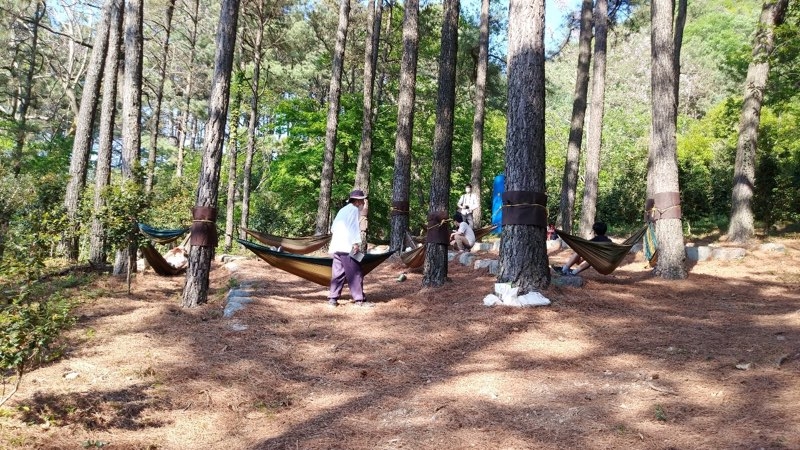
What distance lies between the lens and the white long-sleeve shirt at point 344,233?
19.9 feet

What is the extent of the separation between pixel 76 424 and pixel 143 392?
0.53 m

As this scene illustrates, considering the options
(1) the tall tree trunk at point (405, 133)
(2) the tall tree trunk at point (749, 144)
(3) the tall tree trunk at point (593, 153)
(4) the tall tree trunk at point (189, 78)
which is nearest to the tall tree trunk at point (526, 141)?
(1) the tall tree trunk at point (405, 133)

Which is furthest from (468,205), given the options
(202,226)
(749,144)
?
(202,226)

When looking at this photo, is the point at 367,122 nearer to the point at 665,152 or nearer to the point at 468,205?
the point at 468,205

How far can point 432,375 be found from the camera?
3.84 meters

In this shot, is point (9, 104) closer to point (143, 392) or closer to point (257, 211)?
point (257, 211)

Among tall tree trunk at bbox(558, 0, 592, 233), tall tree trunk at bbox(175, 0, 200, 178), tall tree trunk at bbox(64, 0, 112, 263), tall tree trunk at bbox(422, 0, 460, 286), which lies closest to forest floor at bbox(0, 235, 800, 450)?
tall tree trunk at bbox(422, 0, 460, 286)

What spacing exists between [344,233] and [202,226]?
149 centimetres

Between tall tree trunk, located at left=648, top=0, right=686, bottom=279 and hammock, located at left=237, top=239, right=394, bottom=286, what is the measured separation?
11.8 ft

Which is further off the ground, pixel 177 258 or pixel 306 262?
pixel 306 262

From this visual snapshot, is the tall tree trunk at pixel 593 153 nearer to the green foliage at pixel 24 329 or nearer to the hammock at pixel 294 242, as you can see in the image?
the hammock at pixel 294 242

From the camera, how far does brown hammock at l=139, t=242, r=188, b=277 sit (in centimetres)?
718

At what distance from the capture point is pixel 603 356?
3.88 metres

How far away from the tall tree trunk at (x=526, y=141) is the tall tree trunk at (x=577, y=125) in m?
6.59
